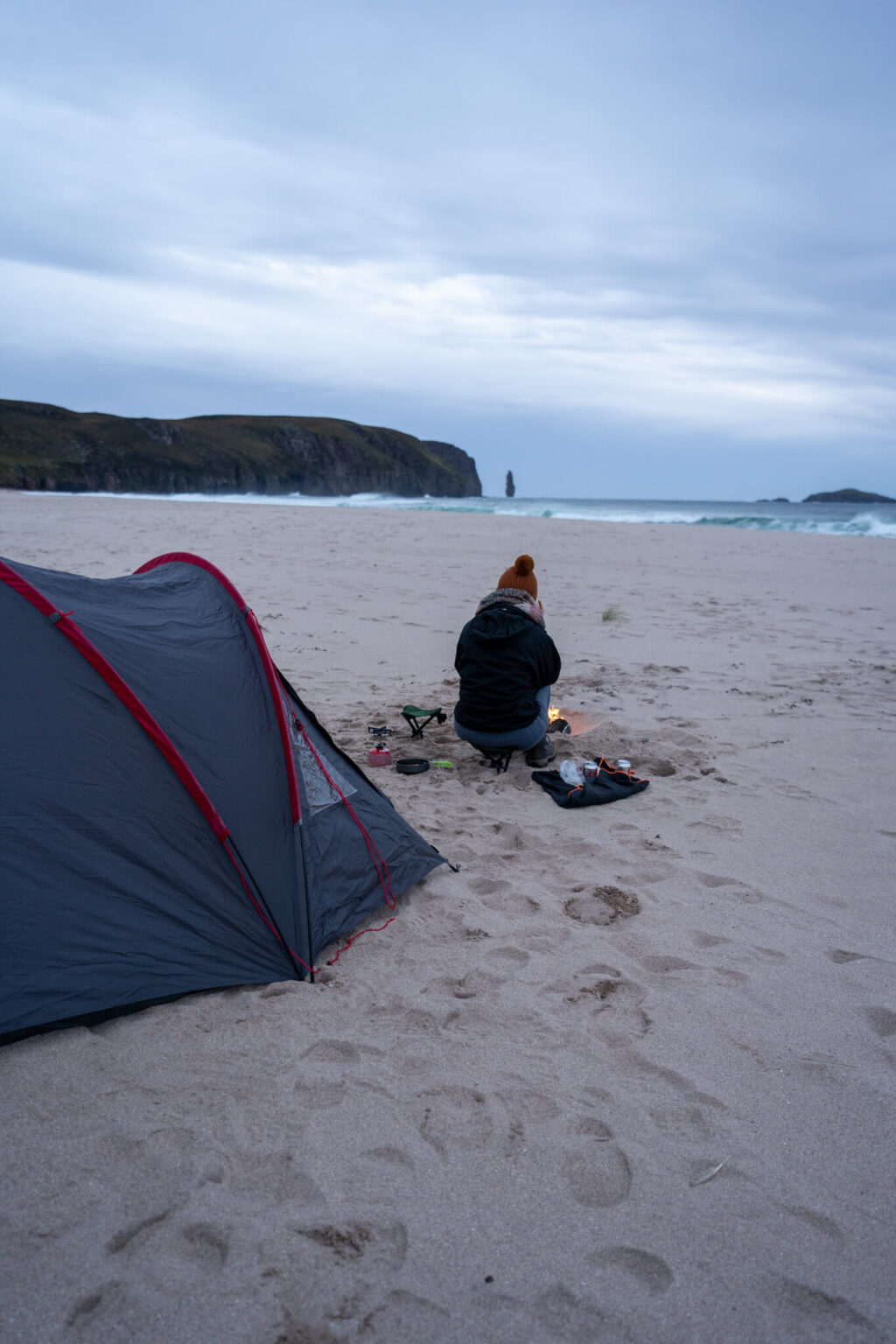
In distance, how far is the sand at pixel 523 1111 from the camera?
2.05 metres

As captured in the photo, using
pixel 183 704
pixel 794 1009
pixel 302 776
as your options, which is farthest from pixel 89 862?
pixel 794 1009

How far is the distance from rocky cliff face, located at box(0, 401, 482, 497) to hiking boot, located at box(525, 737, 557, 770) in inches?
2410

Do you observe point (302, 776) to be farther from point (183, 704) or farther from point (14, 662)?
point (14, 662)

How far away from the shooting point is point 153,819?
10.7ft

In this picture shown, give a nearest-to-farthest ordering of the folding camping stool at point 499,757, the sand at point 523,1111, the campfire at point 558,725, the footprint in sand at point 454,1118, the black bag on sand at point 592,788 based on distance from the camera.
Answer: the sand at point 523,1111 → the footprint in sand at point 454,1118 → the black bag on sand at point 592,788 → the folding camping stool at point 499,757 → the campfire at point 558,725

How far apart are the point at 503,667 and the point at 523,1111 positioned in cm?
310

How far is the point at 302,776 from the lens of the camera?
3.81m

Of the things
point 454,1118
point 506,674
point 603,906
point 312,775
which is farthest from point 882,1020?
point 506,674

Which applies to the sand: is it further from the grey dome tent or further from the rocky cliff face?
the rocky cliff face

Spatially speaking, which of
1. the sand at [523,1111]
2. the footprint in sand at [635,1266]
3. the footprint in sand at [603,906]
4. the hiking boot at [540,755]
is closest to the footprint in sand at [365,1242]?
the sand at [523,1111]

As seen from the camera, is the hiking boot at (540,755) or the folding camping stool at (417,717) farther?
the folding camping stool at (417,717)

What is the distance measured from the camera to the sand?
6.72 ft

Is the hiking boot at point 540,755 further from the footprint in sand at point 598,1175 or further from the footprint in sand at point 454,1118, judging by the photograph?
the footprint in sand at point 598,1175

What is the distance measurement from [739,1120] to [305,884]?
190cm
